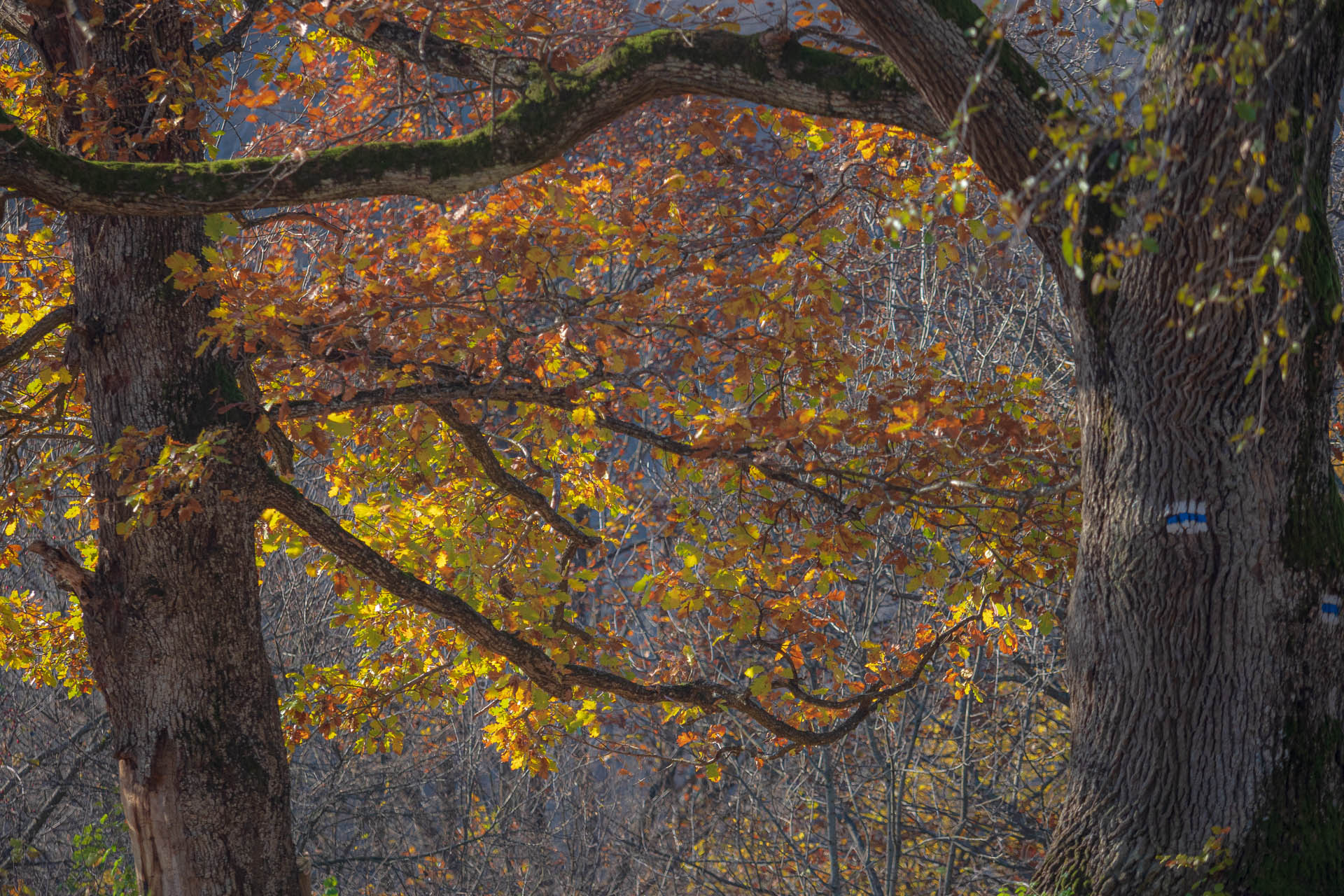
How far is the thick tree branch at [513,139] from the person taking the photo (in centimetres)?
405

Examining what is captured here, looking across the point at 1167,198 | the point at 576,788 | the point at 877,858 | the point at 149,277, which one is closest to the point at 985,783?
the point at 877,858

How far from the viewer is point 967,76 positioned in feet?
12.1

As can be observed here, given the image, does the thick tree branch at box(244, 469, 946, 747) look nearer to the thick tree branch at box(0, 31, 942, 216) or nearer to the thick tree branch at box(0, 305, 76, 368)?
the thick tree branch at box(0, 305, 76, 368)

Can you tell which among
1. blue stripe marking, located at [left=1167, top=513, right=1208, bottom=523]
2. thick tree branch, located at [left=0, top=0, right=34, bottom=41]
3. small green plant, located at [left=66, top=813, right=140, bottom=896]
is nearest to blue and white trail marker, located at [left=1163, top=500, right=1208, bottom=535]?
blue stripe marking, located at [left=1167, top=513, right=1208, bottom=523]

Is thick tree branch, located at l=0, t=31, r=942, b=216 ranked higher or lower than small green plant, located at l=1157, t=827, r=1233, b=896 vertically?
higher

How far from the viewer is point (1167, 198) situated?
3.48m

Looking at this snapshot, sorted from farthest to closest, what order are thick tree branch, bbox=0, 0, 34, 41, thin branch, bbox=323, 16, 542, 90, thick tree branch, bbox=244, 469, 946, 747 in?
thick tree branch, bbox=0, 0, 34, 41
thick tree branch, bbox=244, 469, 946, 747
thin branch, bbox=323, 16, 542, 90

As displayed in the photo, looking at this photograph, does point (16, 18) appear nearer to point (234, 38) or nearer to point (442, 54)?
point (234, 38)

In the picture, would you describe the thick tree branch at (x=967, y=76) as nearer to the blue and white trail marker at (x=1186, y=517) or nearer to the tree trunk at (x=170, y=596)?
the blue and white trail marker at (x=1186, y=517)

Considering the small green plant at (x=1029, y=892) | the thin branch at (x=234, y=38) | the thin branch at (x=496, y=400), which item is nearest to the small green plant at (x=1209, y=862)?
the small green plant at (x=1029, y=892)

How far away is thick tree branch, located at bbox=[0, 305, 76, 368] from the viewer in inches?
207

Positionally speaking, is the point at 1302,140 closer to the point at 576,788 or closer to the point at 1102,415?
the point at 1102,415

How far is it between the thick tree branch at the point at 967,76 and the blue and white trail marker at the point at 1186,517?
1154mm

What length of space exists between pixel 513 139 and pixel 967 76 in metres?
1.60
